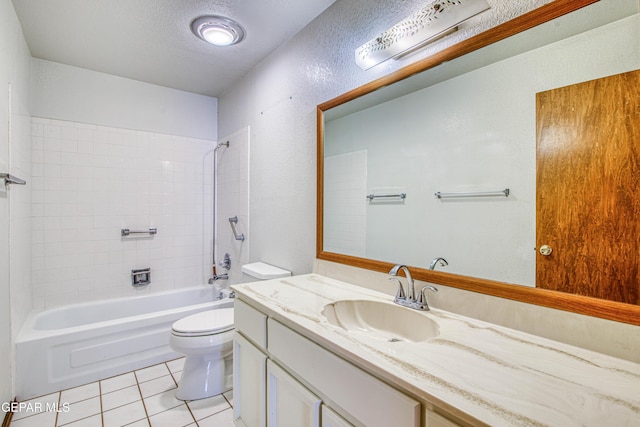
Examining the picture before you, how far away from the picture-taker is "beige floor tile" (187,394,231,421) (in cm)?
176

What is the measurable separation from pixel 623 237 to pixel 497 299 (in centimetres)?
38

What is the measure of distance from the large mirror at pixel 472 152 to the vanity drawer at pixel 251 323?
1.80ft

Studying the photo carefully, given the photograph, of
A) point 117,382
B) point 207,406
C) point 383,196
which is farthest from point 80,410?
point 383,196

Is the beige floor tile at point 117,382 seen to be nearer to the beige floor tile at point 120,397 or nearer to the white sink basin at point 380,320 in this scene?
the beige floor tile at point 120,397

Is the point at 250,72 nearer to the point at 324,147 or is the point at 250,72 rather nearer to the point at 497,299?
the point at 324,147

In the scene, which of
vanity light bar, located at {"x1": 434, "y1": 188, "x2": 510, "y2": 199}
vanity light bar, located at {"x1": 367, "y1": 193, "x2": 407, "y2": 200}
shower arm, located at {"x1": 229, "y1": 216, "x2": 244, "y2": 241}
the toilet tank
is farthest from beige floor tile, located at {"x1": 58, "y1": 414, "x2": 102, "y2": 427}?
vanity light bar, located at {"x1": 434, "y1": 188, "x2": 510, "y2": 199}

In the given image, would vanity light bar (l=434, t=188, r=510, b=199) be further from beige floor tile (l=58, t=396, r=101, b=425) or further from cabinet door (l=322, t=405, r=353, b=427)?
beige floor tile (l=58, t=396, r=101, b=425)

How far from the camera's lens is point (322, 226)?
1.78 m

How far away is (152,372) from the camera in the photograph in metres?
2.23

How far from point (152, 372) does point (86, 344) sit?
50cm

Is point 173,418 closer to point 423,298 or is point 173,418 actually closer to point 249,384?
point 249,384

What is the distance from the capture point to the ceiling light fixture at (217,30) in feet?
6.13

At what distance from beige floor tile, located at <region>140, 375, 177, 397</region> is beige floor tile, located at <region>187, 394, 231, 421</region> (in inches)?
11.1

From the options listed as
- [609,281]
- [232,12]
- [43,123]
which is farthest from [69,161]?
[609,281]
